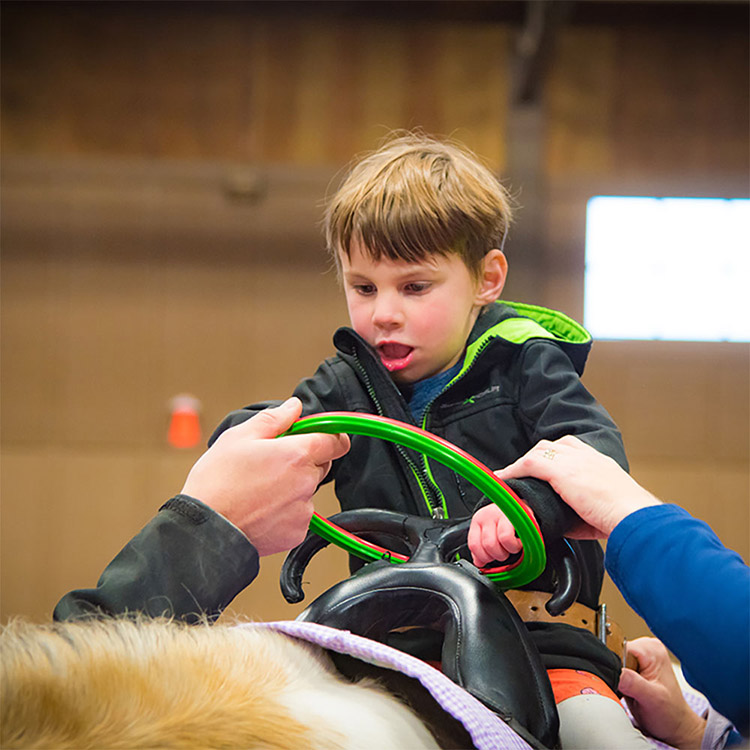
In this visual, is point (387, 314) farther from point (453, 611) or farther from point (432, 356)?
point (453, 611)

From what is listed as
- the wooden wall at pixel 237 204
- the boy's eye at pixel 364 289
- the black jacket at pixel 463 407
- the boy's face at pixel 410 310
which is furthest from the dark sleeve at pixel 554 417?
the wooden wall at pixel 237 204

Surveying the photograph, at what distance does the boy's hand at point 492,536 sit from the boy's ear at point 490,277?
0.49 metres

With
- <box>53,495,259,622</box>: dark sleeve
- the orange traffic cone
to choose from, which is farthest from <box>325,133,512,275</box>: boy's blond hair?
the orange traffic cone

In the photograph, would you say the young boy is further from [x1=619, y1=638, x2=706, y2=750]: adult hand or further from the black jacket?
[x1=619, y1=638, x2=706, y2=750]: adult hand

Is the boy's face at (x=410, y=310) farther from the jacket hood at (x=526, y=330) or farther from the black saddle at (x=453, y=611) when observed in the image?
the black saddle at (x=453, y=611)

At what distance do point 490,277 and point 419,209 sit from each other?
17cm

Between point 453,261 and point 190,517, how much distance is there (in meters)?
0.59

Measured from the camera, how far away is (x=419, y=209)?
1097mm

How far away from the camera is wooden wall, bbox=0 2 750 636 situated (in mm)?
4301

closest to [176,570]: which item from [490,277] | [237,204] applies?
[490,277]

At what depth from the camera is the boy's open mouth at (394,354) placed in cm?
109

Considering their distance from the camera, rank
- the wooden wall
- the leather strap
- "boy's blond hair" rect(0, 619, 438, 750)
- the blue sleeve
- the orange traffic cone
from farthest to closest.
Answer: the wooden wall, the orange traffic cone, the leather strap, the blue sleeve, "boy's blond hair" rect(0, 619, 438, 750)

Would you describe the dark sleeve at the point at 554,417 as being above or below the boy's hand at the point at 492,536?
above

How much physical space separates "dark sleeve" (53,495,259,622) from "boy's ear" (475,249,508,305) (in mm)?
616
